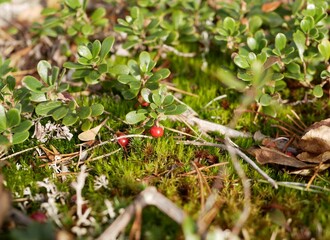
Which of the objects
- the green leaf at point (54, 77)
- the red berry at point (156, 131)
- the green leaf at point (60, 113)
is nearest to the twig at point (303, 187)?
the red berry at point (156, 131)

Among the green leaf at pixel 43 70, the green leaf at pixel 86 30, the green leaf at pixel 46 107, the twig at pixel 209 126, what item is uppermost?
the green leaf at pixel 43 70

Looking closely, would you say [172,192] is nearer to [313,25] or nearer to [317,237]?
[317,237]

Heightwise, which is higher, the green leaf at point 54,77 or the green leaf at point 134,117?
the green leaf at point 54,77

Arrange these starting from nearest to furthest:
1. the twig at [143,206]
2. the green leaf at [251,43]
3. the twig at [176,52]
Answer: the twig at [143,206] → the green leaf at [251,43] → the twig at [176,52]

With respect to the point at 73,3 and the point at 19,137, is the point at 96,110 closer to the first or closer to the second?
the point at 19,137

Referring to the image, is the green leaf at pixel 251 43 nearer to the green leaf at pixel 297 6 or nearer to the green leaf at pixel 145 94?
the green leaf at pixel 297 6

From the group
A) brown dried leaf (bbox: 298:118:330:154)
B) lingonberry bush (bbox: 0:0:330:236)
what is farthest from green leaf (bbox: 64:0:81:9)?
Answer: brown dried leaf (bbox: 298:118:330:154)

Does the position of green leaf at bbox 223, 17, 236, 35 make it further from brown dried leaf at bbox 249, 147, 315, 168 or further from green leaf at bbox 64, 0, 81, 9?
green leaf at bbox 64, 0, 81, 9
